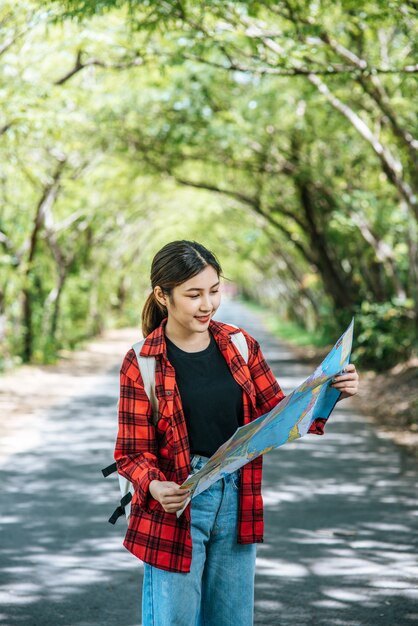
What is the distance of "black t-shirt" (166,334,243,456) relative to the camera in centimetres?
288

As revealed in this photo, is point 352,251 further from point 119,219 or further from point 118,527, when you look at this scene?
point 119,219

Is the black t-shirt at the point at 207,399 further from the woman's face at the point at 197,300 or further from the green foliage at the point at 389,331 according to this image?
the green foliage at the point at 389,331

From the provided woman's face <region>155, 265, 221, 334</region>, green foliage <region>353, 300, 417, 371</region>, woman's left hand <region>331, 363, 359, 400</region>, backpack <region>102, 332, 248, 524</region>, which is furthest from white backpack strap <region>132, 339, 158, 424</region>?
green foliage <region>353, 300, 417, 371</region>

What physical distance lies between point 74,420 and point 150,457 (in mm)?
9544

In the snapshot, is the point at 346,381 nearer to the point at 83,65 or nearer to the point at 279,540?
the point at 279,540

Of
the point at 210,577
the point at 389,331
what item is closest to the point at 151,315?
the point at 210,577

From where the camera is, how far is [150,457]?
285 cm

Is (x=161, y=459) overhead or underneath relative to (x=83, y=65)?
underneath

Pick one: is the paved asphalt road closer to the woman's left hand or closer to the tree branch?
the woman's left hand

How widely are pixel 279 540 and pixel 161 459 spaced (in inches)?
137

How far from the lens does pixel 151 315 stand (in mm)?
3125

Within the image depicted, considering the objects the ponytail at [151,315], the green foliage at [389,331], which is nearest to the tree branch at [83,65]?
the green foliage at [389,331]

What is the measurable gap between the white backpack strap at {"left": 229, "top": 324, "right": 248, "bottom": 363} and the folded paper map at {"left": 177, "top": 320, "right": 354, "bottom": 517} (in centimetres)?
32

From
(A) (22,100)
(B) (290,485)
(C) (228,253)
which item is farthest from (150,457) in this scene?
(C) (228,253)
